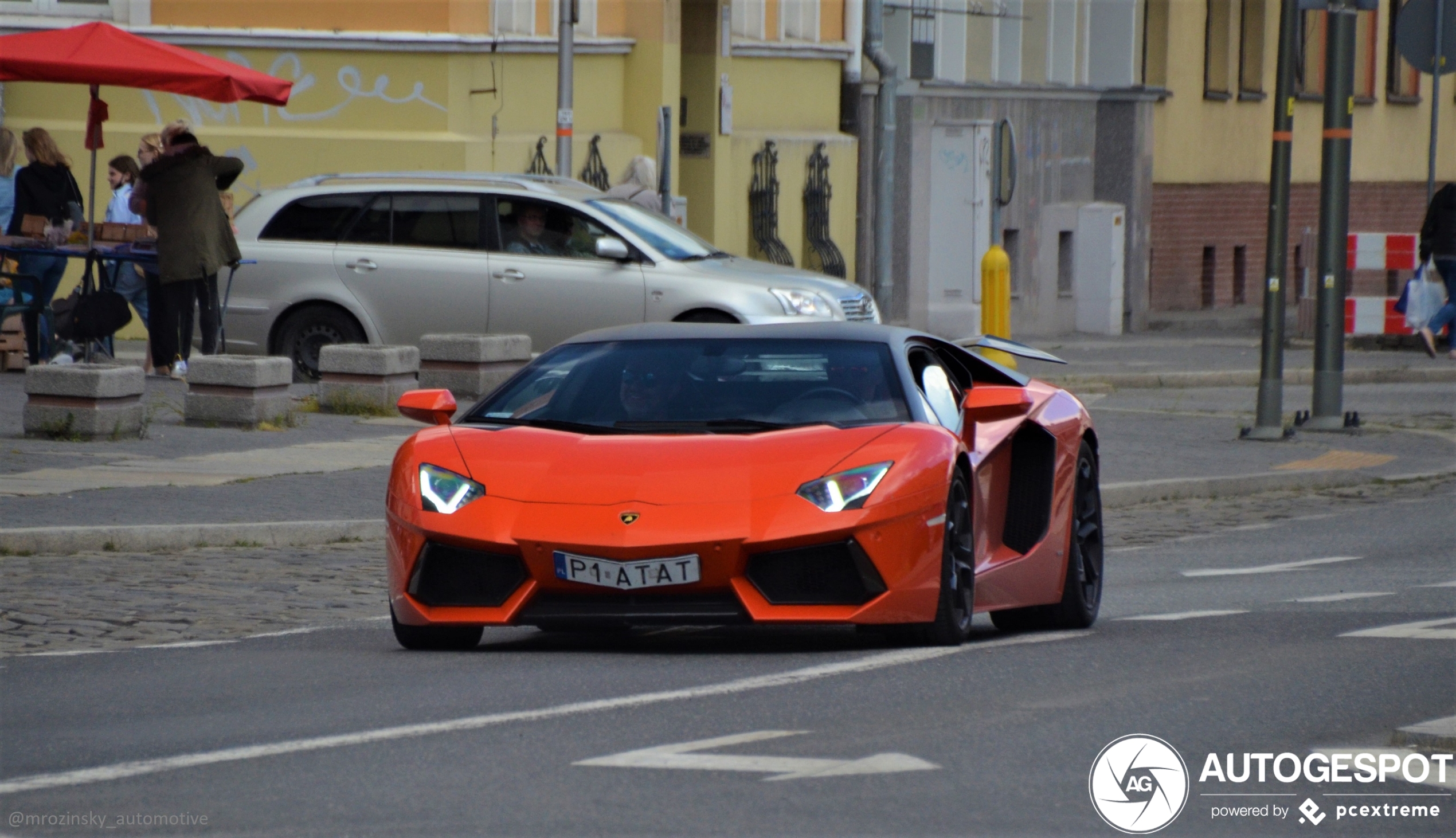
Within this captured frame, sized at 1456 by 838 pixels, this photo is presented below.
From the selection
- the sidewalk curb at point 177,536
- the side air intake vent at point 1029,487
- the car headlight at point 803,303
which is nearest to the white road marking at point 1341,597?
the side air intake vent at point 1029,487

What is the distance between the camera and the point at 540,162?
2717 centimetres

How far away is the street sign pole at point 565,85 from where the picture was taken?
79.3 ft

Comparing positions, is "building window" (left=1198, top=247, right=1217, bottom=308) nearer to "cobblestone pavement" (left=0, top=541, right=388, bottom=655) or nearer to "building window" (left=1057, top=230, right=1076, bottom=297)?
"building window" (left=1057, top=230, right=1076, bottom=297)

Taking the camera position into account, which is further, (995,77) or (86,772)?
(995,77)

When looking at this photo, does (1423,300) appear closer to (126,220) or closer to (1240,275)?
(1240,275)

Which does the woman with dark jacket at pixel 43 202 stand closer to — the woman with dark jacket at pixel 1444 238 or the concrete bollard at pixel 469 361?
the concrete bollard at pixel 469 361

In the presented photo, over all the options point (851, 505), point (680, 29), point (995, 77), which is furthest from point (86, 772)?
point (995, 77)

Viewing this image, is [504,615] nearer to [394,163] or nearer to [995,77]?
[394,163]

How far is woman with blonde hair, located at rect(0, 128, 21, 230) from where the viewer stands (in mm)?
20734

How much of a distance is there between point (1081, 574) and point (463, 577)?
245 cm

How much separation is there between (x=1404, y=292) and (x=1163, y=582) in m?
19.7

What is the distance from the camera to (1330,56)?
20.2 m

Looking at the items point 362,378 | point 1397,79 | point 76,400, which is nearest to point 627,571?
point 76,400

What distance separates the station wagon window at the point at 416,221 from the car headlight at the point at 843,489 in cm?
1264
